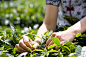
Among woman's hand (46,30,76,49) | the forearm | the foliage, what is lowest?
the foliage

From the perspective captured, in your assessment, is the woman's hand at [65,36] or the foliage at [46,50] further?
the woman's hand at [65,36]

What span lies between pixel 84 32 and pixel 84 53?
1.55ft

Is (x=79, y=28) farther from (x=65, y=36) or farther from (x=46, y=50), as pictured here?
(x=46, y=50)

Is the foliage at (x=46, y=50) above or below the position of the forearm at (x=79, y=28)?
below

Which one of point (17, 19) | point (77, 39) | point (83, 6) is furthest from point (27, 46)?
point (17, 19)

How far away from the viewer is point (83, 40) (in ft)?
4.27

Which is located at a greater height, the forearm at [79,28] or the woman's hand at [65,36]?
the forearm at [79,28]

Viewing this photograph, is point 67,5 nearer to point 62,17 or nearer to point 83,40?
point 62,17

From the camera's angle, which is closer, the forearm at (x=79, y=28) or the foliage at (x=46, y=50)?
the foliage at (x=46, y=50)

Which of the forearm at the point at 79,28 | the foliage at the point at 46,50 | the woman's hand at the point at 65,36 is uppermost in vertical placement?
the forearm at the point at 79,28

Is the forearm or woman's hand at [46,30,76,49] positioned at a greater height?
the forearm

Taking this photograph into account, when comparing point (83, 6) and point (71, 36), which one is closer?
point (71, 36)

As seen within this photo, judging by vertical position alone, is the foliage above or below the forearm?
below

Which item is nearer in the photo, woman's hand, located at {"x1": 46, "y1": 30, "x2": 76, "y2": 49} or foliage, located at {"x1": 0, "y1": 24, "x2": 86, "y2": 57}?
foliage, located at {"x1": 0, "y1": 24, "x2": 86, "y2": 57}
